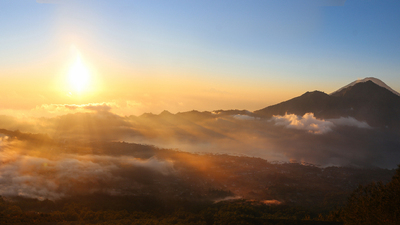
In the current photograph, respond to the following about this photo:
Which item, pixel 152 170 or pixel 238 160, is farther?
pixel 238 160

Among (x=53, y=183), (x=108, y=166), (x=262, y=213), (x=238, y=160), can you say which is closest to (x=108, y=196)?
(x=53, y=183)

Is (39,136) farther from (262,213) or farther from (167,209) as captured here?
(262,213)

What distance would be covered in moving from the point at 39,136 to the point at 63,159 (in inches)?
1222

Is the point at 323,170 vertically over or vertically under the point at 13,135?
under

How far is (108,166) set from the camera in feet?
374

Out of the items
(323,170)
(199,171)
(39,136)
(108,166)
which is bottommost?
(323,170)

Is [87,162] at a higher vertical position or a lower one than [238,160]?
higher

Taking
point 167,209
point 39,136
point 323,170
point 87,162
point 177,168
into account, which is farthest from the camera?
point 323,170

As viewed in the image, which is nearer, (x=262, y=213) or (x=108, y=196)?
(x=262, y=213)

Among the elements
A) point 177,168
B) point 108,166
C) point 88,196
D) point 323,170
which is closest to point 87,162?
point 108,166

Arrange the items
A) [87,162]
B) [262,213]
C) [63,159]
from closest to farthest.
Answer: [262,213]
[63,159]
[87,162]

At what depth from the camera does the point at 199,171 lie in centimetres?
12800

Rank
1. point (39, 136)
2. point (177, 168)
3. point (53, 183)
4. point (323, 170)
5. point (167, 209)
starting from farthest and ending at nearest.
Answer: point (323, 170) → point (177, 168) → point (39, 136) → point (53, 183) → point (167, 209)

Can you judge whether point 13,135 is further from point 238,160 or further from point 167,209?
point 238,160
